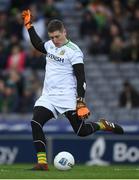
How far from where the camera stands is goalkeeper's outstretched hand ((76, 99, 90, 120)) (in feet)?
49.3

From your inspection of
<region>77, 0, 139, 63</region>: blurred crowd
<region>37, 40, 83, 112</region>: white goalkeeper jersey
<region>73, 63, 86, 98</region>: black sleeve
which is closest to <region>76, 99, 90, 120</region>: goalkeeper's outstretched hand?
<region>73, 63, 86, 98</region>: black sleeve

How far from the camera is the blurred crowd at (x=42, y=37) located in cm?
2386

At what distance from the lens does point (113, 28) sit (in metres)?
26.0

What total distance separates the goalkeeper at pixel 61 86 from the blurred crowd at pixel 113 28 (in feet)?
32.5

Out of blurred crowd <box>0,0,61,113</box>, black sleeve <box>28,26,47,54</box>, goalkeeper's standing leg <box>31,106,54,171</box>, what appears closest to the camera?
goalkeeper's standing leg <box>31,106,54,171</box>

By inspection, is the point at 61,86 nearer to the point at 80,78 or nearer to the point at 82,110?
the point at 80,78

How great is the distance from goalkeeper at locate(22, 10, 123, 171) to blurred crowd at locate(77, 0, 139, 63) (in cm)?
989

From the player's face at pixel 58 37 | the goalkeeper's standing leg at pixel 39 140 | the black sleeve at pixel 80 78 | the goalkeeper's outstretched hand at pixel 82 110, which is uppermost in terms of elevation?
the player's face at pixel 58 37

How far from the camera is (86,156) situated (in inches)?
864

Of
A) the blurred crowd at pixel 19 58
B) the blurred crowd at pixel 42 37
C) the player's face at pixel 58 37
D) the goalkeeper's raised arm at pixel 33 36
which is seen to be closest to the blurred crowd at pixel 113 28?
the blurred crowd at pixel 42 37

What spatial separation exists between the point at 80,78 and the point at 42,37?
1117 centimetres

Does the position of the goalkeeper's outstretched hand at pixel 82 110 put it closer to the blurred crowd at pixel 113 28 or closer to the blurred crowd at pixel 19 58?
the blurred crowd at pixel 19 58

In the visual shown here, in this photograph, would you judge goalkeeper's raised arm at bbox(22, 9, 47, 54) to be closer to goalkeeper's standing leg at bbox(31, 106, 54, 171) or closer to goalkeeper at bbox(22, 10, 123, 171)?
goalkeeper at bbox(22, 10, 123, 171)

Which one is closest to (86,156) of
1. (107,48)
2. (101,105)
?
(101,105)
